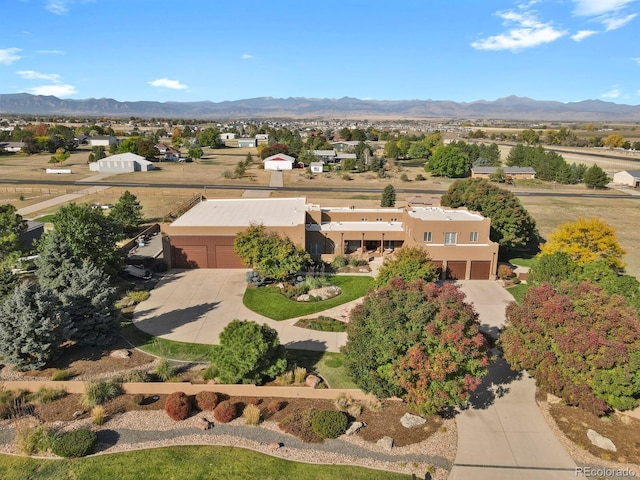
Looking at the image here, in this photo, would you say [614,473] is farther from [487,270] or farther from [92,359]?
[92,359]

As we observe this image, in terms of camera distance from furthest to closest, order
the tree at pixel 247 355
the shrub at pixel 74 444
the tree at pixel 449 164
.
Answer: the tree at pixel 449 164, the tree at pixel 247 355, the shrub at pixel 74 444

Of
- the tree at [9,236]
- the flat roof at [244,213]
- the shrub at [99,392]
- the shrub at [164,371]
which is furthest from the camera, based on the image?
the flat roof at [244,213]

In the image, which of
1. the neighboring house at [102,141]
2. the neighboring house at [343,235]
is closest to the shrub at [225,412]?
the neighboring house at [343,235]

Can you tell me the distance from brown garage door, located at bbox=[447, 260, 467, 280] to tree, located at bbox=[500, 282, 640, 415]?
1682cm

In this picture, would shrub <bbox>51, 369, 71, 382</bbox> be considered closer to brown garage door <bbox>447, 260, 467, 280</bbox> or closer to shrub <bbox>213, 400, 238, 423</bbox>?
shrub <bbox>213, 400, 238, 423</bbox>

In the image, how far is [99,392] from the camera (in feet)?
70.9

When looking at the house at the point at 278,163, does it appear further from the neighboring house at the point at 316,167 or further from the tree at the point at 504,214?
the tree at the point at 504,214

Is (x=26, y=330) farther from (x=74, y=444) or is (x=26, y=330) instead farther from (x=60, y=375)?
(x=74, y=444)

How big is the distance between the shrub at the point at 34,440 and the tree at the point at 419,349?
13.4 meters

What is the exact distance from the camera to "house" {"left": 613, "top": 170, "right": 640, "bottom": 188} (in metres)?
93.2

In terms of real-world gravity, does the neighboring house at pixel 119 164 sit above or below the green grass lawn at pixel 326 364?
above

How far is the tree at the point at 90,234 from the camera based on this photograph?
34.2 meters

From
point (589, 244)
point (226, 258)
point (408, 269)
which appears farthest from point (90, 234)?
point (589, 244)

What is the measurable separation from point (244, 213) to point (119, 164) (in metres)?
67.9
